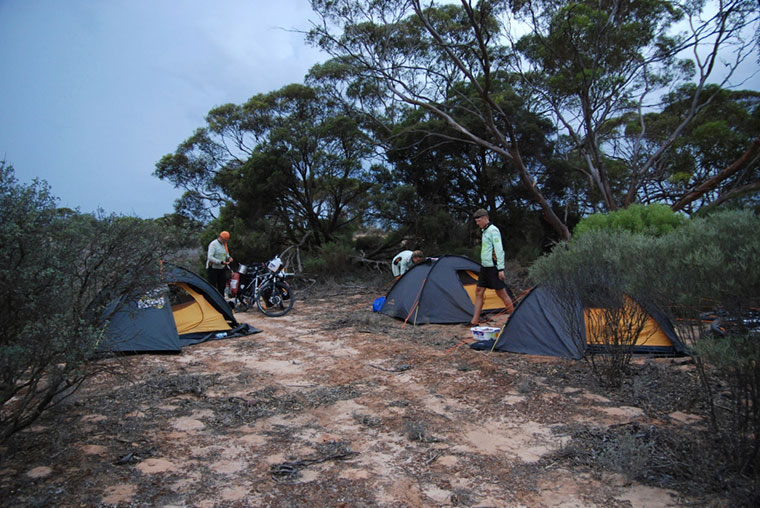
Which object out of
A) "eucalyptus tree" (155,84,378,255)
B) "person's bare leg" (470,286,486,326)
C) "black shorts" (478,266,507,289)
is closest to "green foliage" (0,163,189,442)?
"black shorts" (478,266,507,289)

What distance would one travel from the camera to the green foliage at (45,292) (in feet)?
8.14

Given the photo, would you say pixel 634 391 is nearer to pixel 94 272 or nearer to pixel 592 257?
pixel 592 257

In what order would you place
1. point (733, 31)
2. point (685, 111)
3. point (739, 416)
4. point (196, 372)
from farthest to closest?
point (685, 111) → point (733, 31) → point (196, 372) → point (739, 416)

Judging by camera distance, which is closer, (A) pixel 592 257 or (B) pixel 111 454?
(B) pixel 111 454

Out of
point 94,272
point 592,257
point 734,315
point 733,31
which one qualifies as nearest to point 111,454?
point 94,272

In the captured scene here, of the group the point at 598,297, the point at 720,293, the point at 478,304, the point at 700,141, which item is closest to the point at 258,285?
the point at 478,304

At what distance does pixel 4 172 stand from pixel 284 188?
1322cm

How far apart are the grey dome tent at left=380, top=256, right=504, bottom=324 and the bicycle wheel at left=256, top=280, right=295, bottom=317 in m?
2.55

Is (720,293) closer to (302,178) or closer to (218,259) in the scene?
(218,259)

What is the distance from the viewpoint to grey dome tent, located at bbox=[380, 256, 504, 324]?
779cm

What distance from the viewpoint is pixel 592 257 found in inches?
164

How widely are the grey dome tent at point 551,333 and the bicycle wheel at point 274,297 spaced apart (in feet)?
16.4

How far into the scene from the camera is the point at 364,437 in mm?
3373

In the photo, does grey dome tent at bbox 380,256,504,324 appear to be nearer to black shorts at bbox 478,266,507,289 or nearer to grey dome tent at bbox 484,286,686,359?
black shorts at bbox 478,266,507,289
